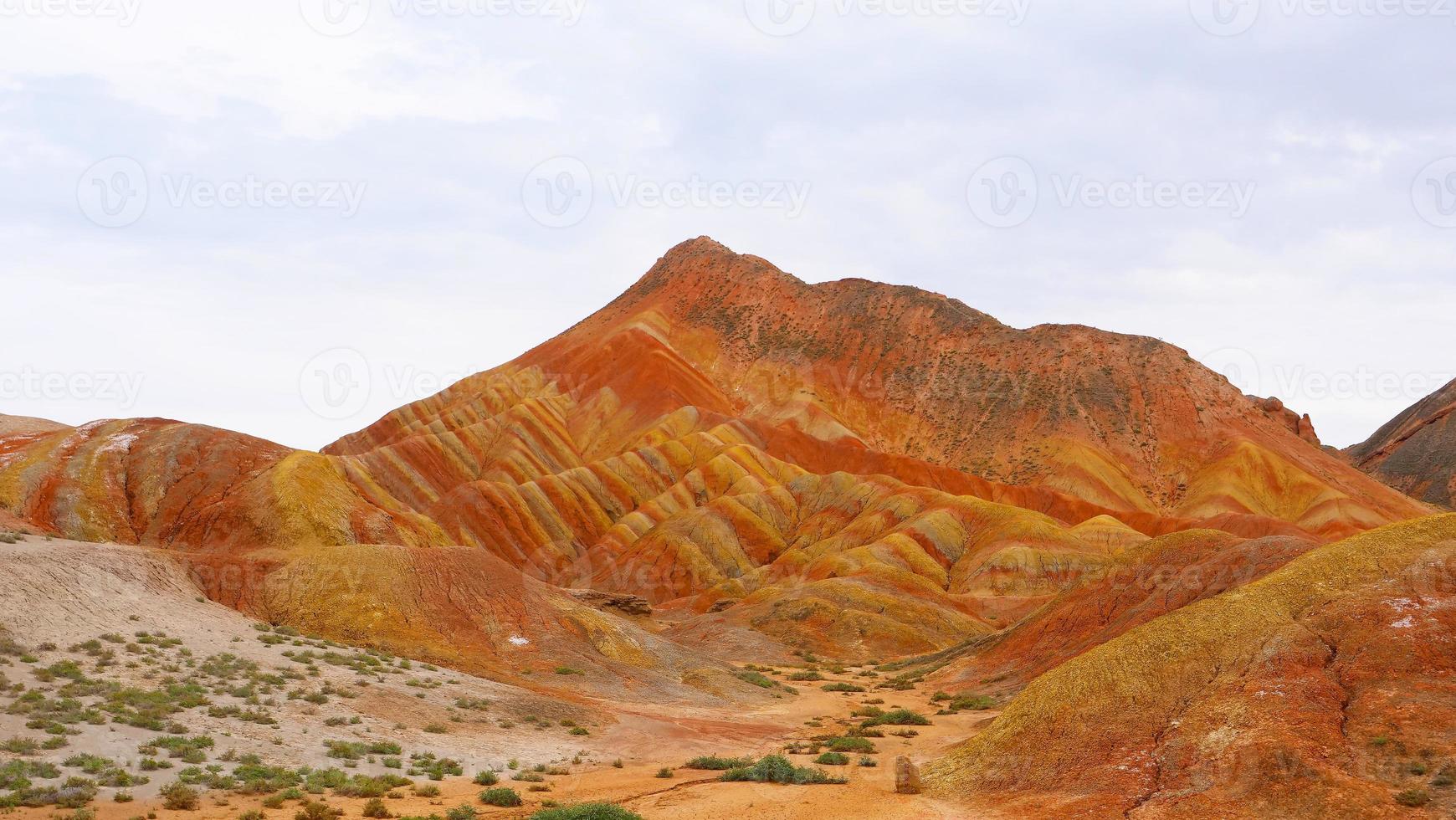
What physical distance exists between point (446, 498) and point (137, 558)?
58.1 meters

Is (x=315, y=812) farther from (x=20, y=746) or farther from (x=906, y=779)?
(x=906, y=779)

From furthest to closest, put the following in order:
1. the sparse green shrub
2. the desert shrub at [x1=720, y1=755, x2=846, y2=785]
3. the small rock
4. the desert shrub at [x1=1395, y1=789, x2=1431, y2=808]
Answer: the sparse green shrub
the desert shrub at [x1=720, y1=755, x2=846, y2=785]
the small rock
the desert shrub at [x1=1395, y1=789, x2=1431, y2=808]

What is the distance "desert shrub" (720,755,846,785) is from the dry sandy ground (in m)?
0.47

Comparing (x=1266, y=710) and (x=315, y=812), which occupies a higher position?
(x=1266, y=710)

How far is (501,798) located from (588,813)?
4.24 meters

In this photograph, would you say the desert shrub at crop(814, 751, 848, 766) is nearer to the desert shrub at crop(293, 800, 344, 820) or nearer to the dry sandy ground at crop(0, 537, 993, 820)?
the dry sandy ground at crop(0, 537, 993, 820)

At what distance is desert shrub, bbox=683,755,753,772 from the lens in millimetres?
25403

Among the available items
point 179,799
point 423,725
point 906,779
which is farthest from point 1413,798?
point 423,725

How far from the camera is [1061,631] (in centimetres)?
4406

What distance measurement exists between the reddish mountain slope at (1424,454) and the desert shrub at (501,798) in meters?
134

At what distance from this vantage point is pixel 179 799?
1856 cm

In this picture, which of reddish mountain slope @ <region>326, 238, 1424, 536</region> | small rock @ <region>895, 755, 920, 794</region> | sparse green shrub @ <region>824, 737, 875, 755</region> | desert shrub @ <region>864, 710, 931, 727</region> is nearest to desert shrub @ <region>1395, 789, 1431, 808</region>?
small rock @ <region>895, 755, 920, 794</region>

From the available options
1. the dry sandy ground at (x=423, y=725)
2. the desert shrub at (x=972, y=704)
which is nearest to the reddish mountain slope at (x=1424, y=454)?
the desert shrub at (x=972, y=704)

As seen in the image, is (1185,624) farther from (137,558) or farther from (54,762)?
(137,558)
